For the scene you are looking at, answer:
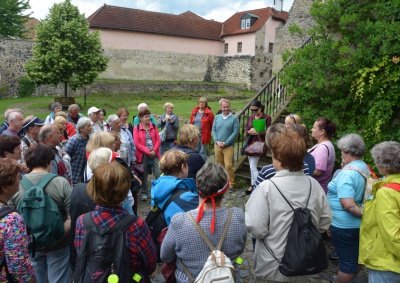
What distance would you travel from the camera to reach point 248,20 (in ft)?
140

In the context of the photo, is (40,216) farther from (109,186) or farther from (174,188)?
(174,188)

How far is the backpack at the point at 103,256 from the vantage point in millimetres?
2291

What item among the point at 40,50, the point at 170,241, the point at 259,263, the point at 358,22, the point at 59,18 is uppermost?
the point at 59,18

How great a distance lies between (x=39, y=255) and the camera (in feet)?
10.8

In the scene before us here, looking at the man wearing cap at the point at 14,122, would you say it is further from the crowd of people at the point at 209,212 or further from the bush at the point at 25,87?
the bush at the point at 25,87

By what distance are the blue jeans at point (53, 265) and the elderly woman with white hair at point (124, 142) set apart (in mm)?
2584

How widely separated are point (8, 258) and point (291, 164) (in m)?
2.26

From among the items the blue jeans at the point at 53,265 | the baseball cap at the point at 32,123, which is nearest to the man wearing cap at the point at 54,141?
the baseball cap at the point at 32,123

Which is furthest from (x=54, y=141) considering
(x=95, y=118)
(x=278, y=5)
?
(x=278, y=5)

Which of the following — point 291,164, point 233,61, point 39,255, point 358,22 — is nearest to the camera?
point 291,164

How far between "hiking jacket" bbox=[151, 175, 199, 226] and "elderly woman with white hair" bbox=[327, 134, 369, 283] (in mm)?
1586

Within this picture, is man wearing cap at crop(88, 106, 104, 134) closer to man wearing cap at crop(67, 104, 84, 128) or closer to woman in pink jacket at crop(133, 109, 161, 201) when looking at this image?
woman in pink jacket at crop(133, 109, 161, 201)

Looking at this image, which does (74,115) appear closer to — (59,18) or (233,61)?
(59,18)

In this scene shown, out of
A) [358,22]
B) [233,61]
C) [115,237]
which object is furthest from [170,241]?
[233,61]
